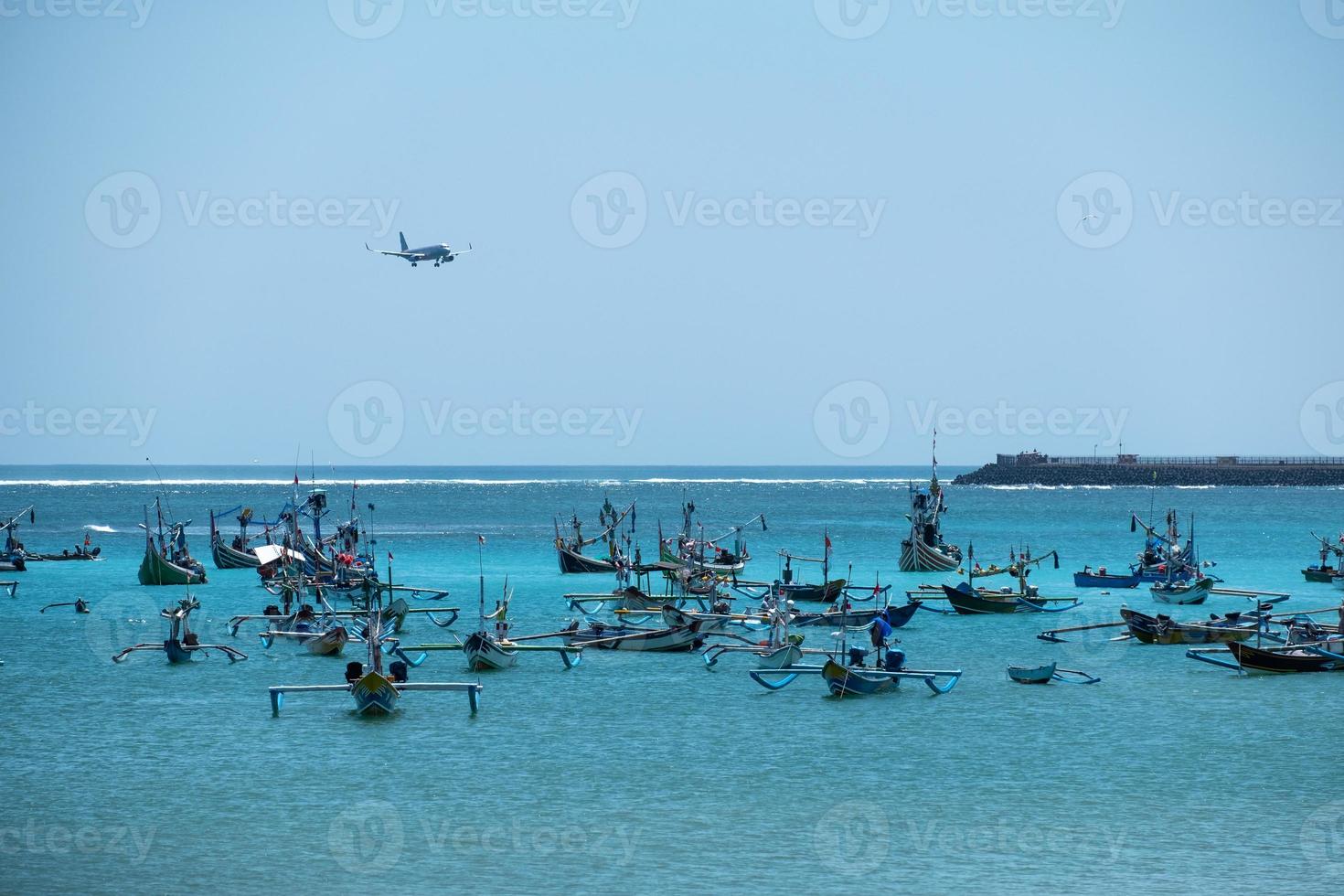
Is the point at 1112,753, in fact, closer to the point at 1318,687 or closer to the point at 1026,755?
the point at 1026,755

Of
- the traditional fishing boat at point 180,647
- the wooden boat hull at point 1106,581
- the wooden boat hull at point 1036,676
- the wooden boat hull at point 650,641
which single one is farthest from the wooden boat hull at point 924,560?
the traditional fishing boat at point 180,647

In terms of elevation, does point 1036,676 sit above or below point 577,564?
above

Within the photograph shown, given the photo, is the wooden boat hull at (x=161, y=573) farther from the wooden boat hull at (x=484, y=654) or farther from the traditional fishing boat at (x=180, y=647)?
the wooden boat hull at (x=484, y=654)

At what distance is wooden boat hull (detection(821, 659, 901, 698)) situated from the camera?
45875mm

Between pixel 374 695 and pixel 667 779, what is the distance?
34.7 feet

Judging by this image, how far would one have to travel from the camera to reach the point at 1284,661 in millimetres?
50406

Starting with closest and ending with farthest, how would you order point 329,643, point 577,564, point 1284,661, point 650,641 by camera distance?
point 1284,661, point 329,643, point 650,641, point 577,564

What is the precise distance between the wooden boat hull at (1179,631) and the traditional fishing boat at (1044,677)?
7.76 metres

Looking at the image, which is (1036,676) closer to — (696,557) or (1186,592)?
(1186,592)

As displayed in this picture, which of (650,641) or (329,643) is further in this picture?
(650,641)

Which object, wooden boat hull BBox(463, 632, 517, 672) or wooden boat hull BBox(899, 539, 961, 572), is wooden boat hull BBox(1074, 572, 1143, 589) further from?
wooden boat hull BBox(463, 632, 517, 672)

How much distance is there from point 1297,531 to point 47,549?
110 metres

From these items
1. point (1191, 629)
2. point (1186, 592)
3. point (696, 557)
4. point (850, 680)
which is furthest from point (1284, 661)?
point (696, 557)

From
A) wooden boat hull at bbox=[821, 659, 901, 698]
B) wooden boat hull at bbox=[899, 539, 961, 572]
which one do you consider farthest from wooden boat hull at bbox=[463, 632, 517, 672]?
wooden boat hull at bbox=[899, 539, 961, 572]
